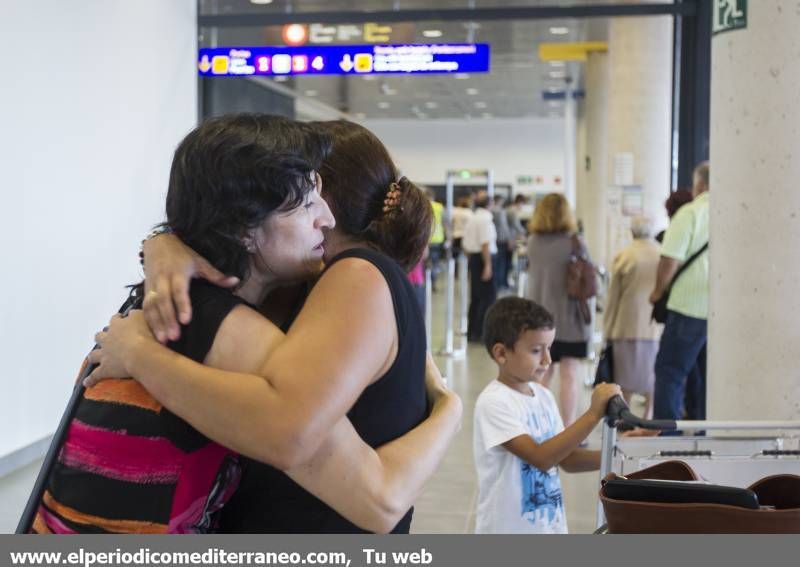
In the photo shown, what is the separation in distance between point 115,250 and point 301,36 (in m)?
2.73

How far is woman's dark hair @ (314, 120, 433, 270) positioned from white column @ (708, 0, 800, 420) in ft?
7.78

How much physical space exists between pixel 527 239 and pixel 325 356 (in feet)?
22.5

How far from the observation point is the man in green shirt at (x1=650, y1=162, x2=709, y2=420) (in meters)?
5.68

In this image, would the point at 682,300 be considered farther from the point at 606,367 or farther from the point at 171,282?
the point at 171,282

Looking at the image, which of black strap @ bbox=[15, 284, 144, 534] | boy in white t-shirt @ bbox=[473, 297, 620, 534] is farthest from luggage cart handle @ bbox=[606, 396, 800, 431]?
black strap @ bbox=[15, 284, 144, 534]

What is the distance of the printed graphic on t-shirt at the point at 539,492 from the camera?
9.27ft

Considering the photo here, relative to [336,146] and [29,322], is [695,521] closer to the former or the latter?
[336,146]

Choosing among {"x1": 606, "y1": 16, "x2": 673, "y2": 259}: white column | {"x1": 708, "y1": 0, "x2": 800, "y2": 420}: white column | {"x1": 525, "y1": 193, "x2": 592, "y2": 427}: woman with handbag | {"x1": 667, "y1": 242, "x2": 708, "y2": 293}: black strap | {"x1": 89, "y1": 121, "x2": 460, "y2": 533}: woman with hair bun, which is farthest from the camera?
{"x1": 606, "y1": 16, "x2": 673, "y2": 259}: white column

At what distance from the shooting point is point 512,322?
3053 mm

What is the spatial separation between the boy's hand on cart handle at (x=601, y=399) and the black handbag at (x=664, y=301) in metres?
3.31

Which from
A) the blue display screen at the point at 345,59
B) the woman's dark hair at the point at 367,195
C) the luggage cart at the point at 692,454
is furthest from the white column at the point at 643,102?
the woman's dark hair at the point at 367,195

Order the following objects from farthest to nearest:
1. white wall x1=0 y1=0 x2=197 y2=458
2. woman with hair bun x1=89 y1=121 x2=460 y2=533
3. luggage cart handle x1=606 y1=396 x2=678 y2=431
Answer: white wall x1=0 y1=0 x2=197 y2=458 < luggage cart handle x1=606 y1=396 x2=678 y2=431 < woman with hair bun x1=89 y1=121 x2=460 y2=533

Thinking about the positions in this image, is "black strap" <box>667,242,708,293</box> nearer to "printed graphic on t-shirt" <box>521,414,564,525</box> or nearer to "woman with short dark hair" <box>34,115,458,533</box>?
"printed graphic on t-shirt" <box>521,414,564,525</box>

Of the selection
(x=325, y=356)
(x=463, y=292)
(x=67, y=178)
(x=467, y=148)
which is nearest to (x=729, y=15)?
(x=325, y=356)
